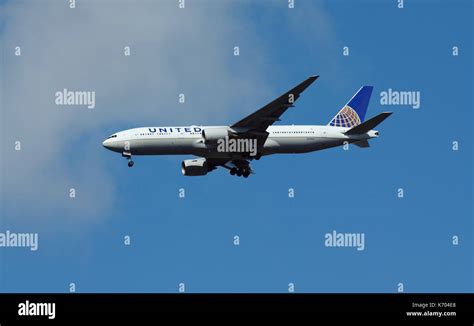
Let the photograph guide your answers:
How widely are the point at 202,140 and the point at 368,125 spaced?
1117 cm

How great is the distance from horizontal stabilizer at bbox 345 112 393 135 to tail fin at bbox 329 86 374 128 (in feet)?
12.9

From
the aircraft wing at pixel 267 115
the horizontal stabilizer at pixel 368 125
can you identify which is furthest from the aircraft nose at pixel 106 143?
the horizontal stabilizer at pixel 368 125

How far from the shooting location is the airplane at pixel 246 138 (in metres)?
66.6

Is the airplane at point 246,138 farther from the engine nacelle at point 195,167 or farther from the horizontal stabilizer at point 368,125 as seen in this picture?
the engine nacelle at point 195,167

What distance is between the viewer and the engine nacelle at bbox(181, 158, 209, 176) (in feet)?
238

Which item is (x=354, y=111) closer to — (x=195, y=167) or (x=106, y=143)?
(x=195, y=167)

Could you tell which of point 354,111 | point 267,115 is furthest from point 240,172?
point 354,111

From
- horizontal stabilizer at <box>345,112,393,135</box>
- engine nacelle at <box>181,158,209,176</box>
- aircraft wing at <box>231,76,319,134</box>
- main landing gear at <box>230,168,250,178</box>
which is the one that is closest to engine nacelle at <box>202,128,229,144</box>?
aircraft wing at <box>231,76,319,134</box>

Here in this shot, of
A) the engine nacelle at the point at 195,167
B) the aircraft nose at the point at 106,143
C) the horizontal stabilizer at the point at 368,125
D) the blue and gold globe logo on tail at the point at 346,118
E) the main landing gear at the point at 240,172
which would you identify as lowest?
the main landing gear at the point at 240,172

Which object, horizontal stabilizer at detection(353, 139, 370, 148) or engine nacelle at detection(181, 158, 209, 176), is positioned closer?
horizontal stabilizer at detection(353, 139, 370, 148)

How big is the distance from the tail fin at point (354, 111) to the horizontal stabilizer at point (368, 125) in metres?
3.94

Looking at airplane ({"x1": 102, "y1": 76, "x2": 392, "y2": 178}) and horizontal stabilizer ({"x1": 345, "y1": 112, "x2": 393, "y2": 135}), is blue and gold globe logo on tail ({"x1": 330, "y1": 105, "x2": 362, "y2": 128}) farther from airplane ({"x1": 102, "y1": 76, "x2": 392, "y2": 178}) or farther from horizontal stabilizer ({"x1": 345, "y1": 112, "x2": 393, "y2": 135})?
horizontal stabilizer ({"x1": 345, "y1": 112, "x2": 393, "y2": 135})

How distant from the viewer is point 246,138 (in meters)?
67.9
